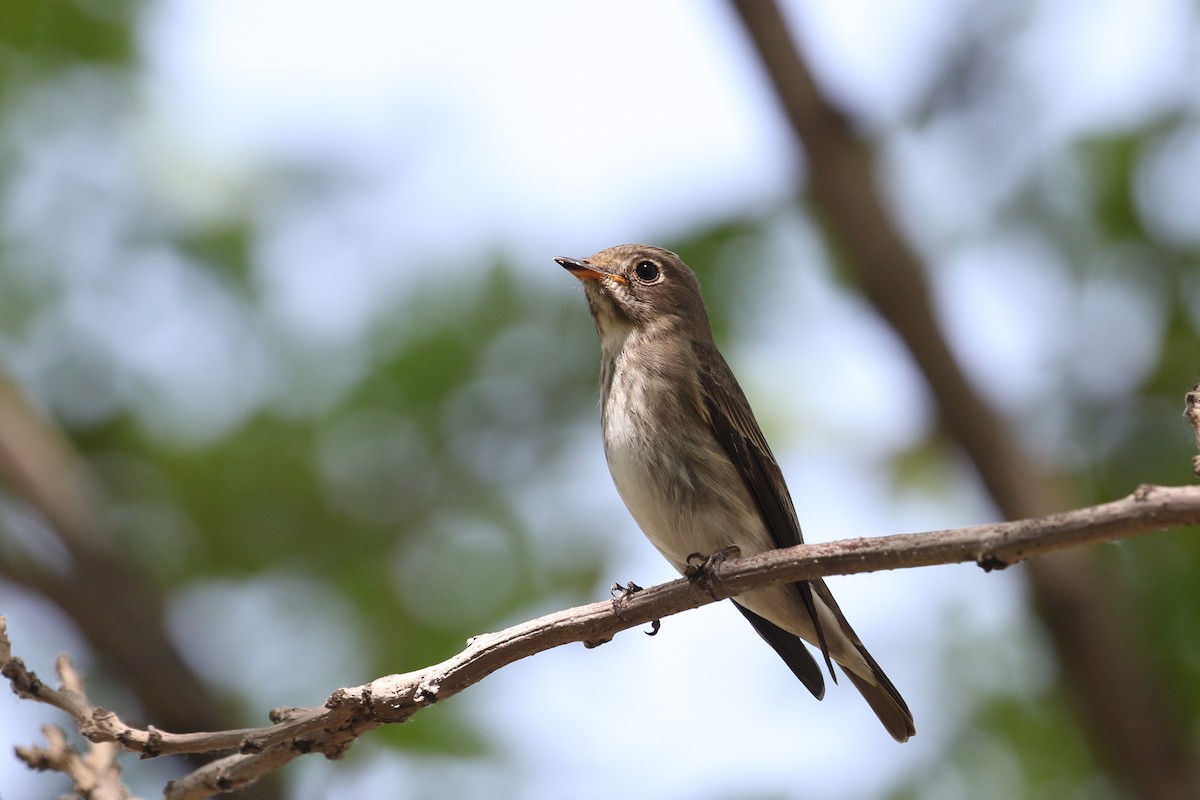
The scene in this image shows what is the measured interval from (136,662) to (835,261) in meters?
4.95

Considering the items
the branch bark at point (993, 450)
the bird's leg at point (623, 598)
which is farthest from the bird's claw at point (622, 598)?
the branch bark at point (993, 450)

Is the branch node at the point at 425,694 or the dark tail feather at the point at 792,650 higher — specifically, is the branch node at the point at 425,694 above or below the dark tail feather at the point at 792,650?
below

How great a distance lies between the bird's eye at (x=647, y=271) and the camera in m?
Result: 6.03

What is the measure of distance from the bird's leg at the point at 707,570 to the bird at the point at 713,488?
826 mm

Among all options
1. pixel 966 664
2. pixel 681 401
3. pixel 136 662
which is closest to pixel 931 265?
pixel 681 401

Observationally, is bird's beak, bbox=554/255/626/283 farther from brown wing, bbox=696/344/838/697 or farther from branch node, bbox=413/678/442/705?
branch node, bbox=413/678/442/705

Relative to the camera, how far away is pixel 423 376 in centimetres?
735

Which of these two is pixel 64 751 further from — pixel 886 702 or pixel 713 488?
pixel 886 702

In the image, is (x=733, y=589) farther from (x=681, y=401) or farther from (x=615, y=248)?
(x=615, y=248)

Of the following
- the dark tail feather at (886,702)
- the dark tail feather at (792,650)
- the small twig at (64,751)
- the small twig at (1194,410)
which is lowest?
the small twig at (64,751)

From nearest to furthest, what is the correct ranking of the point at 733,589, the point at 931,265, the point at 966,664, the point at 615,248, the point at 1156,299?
the point at 733,589 → the point at 615,248 → the point at 931,265 → the point at 1156,299 → the point at 966,664

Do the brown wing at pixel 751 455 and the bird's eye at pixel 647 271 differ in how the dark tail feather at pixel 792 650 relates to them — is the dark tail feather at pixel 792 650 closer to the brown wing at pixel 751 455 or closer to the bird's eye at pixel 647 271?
the brown wing at pixel 751 455

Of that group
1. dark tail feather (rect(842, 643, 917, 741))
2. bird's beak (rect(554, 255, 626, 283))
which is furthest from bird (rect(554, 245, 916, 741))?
bird's beak (rect(554, 255, 626, 283))

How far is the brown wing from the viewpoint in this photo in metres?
5.02
